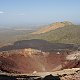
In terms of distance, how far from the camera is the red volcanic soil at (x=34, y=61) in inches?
663

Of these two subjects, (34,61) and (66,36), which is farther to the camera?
(66,36)

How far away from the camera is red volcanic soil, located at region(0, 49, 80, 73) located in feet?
55.3

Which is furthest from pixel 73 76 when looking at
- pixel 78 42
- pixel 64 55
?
pixel 78 42

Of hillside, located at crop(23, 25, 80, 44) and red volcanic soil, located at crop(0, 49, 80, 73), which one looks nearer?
red volcanic soil, located at crop(0, 49, 80, 73)

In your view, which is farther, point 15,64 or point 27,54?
point 27,54

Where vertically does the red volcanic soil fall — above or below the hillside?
above

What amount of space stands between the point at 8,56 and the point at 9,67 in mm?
2288

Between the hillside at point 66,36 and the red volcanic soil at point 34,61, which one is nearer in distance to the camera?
the red volcanic soil at point 34,61

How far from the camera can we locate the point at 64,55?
19.2m

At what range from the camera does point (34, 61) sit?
18.5 metres

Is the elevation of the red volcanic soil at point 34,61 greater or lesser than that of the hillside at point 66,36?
greater

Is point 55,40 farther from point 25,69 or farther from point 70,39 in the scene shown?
point 25,69

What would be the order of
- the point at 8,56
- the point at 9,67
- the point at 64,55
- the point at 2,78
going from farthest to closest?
the point at 64,55 → the point at 8,56 → the point at 9,67 → the point at 2,78

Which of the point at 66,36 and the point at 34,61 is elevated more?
the point at 34,61
